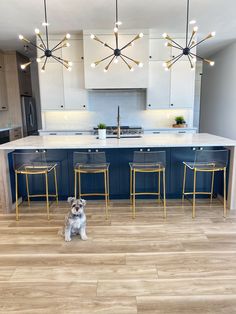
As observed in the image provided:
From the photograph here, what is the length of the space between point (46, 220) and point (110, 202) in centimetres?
94

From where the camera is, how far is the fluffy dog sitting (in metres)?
2.43

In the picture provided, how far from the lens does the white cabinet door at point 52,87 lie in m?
5.17

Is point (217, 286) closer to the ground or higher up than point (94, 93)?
closer to the ground

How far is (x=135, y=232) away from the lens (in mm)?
2668

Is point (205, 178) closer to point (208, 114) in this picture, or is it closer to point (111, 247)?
point (111, 247)

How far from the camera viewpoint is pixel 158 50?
5109mm

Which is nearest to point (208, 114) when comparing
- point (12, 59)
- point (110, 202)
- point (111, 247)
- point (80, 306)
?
point (110, 202)

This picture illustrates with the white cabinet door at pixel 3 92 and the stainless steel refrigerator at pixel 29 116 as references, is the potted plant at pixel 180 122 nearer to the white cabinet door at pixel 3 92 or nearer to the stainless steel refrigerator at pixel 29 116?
the stainless steel refrigerator at pixel 29 116

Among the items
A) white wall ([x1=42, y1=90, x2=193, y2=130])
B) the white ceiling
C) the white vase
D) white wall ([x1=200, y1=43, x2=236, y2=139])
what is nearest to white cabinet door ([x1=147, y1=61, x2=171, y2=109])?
white wall ([x1=42, y1=90, x2=193, y2=130])

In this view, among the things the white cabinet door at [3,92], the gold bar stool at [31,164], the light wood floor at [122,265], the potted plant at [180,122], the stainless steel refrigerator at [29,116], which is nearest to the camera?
the light wood floor at [122,265]

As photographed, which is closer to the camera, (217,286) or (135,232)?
(217,286)

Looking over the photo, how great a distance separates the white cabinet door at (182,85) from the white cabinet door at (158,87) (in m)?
0.11

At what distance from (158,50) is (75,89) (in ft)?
6.30

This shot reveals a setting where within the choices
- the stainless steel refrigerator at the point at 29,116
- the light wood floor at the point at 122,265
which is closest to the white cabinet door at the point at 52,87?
the stainless steel refrigerator at the point at 29,116
